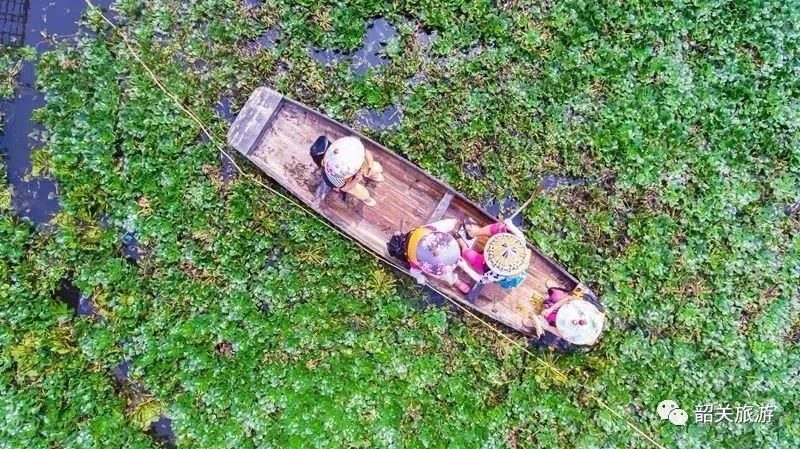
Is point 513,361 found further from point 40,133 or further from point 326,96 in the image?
point 40,133

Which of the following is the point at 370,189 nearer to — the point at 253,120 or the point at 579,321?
the point at 253,120

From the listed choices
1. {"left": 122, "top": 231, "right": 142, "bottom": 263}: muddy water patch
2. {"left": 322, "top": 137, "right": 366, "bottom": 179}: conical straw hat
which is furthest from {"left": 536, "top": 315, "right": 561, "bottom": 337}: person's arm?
{"left": 122, "top": 231, "right": 142, "bottom": 263}: muddy water patch

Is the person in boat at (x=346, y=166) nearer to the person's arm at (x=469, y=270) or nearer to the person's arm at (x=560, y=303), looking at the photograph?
the person's arm at (x=469, y=270)

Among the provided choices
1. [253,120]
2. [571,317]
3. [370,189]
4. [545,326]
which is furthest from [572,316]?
[253,120]

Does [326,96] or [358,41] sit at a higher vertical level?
[358,41]

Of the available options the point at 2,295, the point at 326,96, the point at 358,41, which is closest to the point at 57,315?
the point at 2,295

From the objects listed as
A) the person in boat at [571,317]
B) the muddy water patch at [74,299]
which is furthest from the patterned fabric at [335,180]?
the muddy water patch at [74,299]
